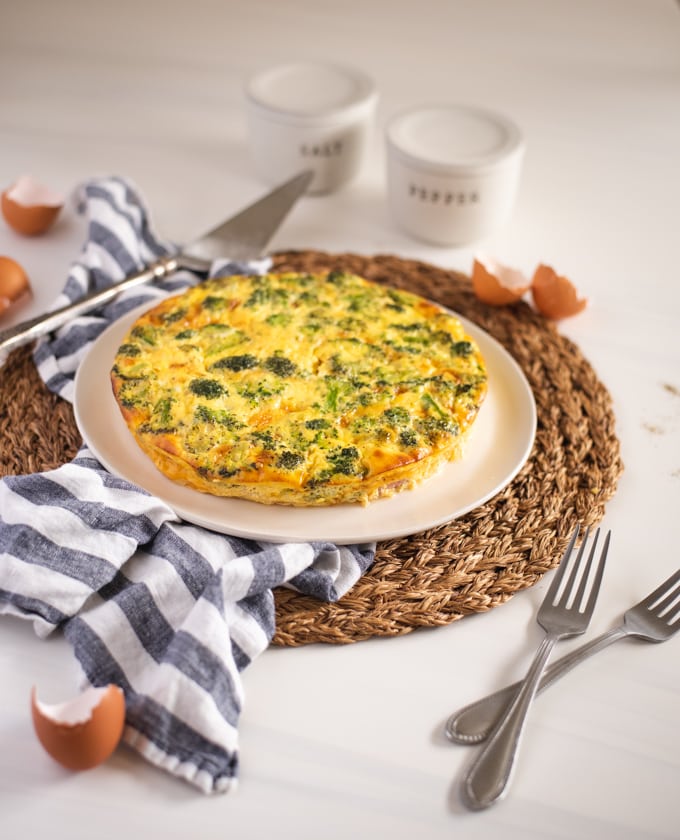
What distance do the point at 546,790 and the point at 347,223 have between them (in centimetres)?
212

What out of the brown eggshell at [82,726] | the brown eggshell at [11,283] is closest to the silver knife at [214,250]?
the brown eggshell at [11,283]

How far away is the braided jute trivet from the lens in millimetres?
1989

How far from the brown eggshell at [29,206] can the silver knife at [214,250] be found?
483 mm

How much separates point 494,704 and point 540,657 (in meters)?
0.13

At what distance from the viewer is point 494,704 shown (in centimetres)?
184

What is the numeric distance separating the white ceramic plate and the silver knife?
16 centimetres

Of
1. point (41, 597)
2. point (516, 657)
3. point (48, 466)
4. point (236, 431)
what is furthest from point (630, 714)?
point (48, 466)

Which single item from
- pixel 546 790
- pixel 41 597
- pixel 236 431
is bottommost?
pixel 546 790

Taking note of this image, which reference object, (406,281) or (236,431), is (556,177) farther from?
(236,431)

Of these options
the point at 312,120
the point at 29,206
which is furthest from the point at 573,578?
the point at 29,206

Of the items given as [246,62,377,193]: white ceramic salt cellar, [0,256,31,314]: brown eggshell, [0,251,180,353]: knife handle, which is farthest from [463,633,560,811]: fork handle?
[246,62,377,193]: white ceramic salt cellar

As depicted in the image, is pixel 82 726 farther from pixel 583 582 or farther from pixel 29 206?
pixel 29 206

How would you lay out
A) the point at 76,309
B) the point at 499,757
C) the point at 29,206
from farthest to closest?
the point at 29,206 < the point at 76,309 < the point at 499,757

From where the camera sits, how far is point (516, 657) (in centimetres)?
195
